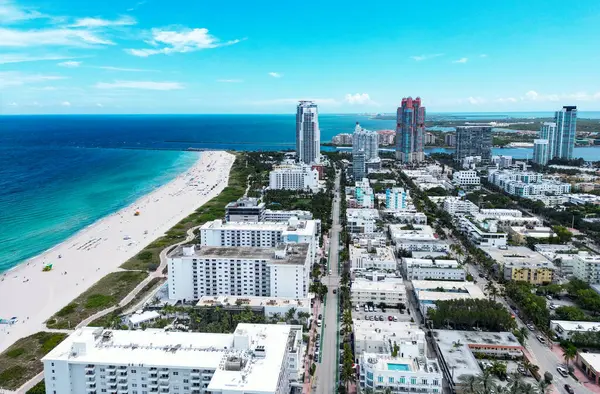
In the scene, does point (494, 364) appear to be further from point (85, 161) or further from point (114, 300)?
point (85, 161)

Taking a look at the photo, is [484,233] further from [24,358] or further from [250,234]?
[24,358]

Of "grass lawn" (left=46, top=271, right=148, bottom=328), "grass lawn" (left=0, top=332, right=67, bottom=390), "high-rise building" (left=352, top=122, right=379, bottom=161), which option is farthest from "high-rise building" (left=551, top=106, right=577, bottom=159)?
"grass lawn" (left=0, top=332, right=67, bottom=390)

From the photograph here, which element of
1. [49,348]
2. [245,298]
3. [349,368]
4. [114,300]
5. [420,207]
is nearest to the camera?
[349,368]

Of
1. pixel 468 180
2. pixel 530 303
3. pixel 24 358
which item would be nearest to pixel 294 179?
pixel 468 180

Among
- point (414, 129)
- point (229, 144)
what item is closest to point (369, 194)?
point (414, 129)

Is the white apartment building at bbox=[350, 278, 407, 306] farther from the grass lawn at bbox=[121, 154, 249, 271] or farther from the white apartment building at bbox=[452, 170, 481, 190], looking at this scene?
the white apartment building at bbox=[452, 170, 481, 190]
